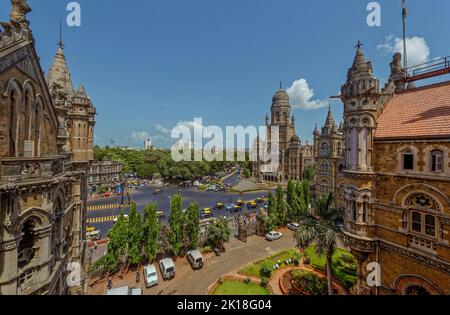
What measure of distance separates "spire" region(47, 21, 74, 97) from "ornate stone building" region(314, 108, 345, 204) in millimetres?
42621

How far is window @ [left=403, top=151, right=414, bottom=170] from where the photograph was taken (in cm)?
1259

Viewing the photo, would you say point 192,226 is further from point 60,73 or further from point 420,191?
point 420,191

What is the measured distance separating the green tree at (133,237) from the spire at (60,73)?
12901mm

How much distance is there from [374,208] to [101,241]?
3569 centimetres

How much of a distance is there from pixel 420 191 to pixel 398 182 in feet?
3.90

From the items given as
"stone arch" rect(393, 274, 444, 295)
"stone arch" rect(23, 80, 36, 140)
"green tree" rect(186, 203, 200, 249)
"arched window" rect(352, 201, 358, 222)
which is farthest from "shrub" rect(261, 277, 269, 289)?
"stone arch" rect(23, 80, 36, 140)

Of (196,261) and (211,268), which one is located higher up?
(196,261)

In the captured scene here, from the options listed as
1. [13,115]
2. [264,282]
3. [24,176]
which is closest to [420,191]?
[264,282]

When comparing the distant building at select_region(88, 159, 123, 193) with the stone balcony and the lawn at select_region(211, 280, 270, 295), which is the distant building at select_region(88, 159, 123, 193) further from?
the stone balcony

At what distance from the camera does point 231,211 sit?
49375 millimetres

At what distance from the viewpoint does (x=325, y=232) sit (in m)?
15.5

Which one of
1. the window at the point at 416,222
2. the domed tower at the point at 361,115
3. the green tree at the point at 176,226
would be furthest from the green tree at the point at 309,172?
the window at the point at 416,222

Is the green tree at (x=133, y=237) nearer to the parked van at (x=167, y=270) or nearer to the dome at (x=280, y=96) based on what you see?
the parked van at (x=167, y=270)
